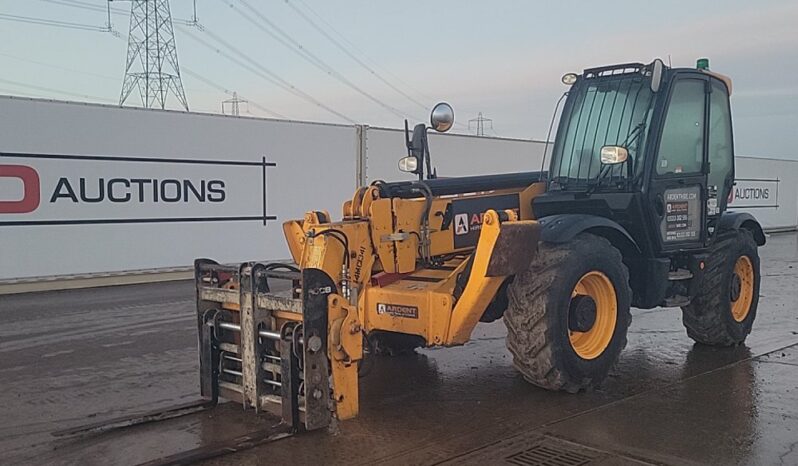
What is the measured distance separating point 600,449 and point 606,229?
221cm

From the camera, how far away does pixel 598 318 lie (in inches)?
244

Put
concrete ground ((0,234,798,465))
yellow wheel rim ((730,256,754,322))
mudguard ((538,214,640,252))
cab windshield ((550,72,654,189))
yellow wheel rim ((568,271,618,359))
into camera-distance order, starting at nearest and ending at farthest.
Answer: concrete ground ((0,234,798,465)) < mudguard ((538,214,640,252)) < yellow wheel rim ((568,271,618,359)) < cab windshield ((550,72,654,189)) < yellow wheel rim ((730,256,754,322))

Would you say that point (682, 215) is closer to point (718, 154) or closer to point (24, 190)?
point (718, 154)

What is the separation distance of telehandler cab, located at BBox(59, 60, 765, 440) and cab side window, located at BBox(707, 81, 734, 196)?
0.07ft

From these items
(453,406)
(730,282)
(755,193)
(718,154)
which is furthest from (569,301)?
(755,193)

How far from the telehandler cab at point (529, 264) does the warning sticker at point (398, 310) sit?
1cm

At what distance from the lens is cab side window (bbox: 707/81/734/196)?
24.0 feet

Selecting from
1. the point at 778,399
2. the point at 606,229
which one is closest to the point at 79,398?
the point at 606,229

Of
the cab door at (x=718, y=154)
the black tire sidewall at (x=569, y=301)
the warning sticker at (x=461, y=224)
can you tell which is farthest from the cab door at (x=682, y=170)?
the warning sticker at (x=461, y=224)

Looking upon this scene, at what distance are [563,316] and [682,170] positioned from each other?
7.11ft

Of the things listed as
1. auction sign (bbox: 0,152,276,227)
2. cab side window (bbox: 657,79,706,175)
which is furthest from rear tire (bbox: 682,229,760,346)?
auction sign (bbox: 0,152,276,227)

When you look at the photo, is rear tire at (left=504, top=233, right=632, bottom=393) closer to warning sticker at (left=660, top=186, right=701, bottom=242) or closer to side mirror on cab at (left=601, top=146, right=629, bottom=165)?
side mirror on cab at (left=601, top=146, right=629, bottom=165)

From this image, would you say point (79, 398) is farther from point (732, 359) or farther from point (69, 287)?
point (69, 287)

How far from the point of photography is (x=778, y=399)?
5.80 m
